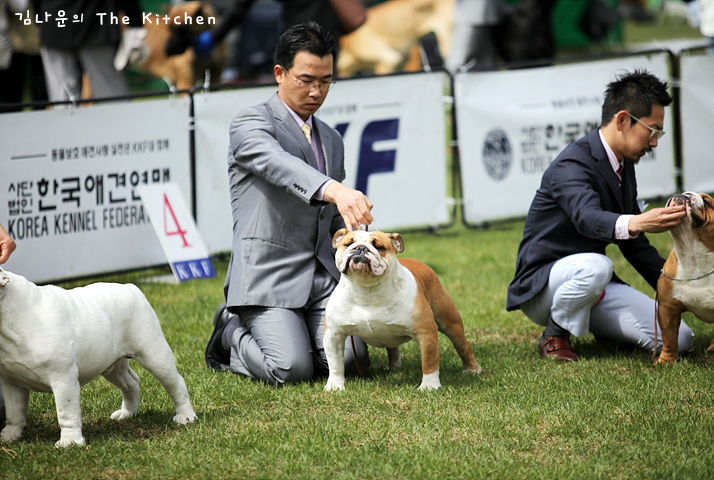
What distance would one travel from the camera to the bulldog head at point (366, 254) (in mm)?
4062

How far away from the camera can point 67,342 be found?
11.7 ft

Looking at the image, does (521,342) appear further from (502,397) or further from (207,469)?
(207,469)

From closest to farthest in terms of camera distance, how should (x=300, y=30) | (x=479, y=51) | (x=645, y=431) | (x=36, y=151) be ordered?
1. (x=645, y=431)
2. (x=300, y=30)
3. (x=36, y=151)
4. (x=479, y=51)

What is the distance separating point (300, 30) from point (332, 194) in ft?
3.19

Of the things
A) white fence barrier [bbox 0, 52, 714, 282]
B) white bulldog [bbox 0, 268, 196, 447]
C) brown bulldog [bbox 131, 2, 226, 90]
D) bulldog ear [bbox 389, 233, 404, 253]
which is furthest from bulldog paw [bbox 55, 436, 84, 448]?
brown bulldog [bbox 131, 2, 226, 90]

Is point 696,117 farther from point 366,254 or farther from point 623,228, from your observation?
point 366,254

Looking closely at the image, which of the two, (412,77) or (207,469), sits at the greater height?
(412,77)

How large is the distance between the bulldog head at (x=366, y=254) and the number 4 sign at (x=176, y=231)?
330 centimetres

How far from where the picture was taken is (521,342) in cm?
561

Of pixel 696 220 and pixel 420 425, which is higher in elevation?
pixel 696 220

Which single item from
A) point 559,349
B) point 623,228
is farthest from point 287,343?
point 623,228

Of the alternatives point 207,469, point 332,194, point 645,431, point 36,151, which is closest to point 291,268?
point 332,194

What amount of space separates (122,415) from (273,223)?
124 cm

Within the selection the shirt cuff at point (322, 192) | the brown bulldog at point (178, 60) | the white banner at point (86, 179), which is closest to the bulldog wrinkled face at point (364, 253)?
the shirt cuff at point (322, 192)
